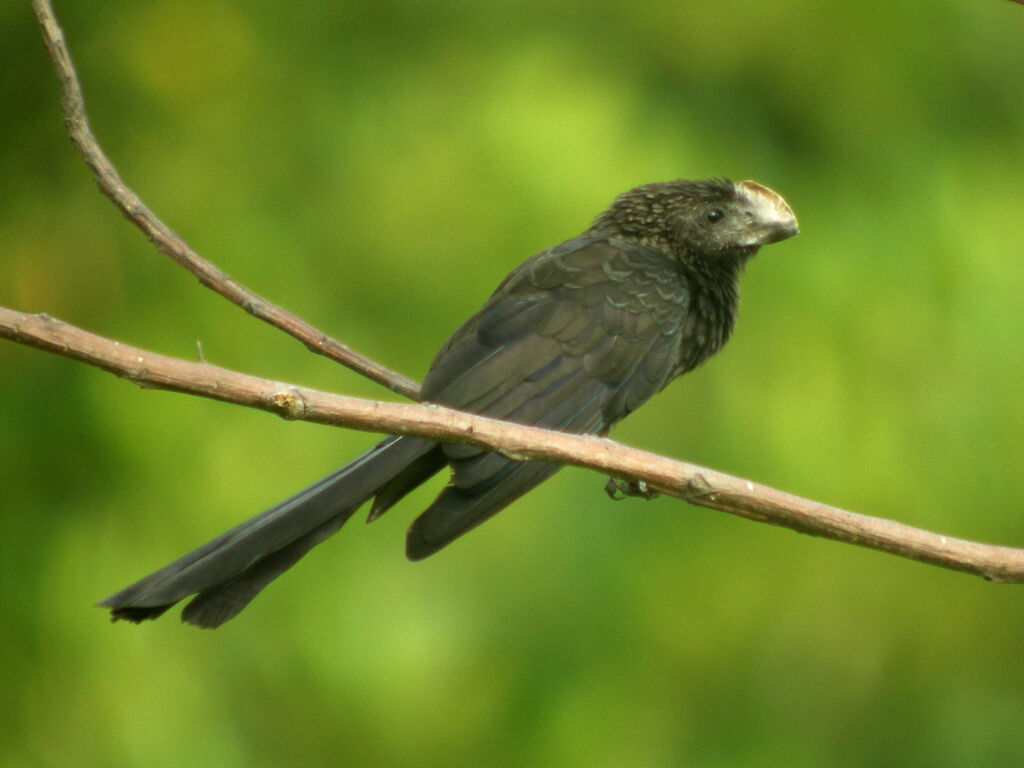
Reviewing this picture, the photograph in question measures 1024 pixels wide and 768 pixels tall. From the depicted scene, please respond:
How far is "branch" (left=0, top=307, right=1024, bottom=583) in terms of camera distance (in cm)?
116

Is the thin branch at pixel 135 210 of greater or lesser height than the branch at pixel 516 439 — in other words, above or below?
above

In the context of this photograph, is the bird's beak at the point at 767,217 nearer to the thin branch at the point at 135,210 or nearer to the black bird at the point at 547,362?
the black bird at the point at 547,362

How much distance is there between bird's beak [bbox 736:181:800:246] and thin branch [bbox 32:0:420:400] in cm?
95

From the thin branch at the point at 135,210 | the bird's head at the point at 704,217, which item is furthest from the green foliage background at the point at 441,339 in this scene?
the thin branch at the point at 135,210

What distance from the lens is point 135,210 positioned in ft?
5.64

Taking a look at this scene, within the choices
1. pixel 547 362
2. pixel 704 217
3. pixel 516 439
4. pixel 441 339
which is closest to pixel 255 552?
pixel 516 439

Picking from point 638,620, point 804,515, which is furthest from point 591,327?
point 638,620

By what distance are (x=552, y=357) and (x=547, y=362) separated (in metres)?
0.02

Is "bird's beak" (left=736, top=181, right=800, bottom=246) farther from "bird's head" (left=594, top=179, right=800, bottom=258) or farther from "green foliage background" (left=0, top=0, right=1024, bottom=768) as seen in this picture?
"green foliage background" (left=0, top=0, right=1024, bottom=768)

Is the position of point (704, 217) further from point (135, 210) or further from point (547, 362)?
point (135, 210)

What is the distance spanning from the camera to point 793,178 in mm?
4031

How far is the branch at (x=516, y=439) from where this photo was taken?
1.16 m

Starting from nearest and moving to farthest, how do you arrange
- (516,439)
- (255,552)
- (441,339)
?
(516,439) → (255,552) → (441,339)

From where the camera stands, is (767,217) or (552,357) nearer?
(552,357)
